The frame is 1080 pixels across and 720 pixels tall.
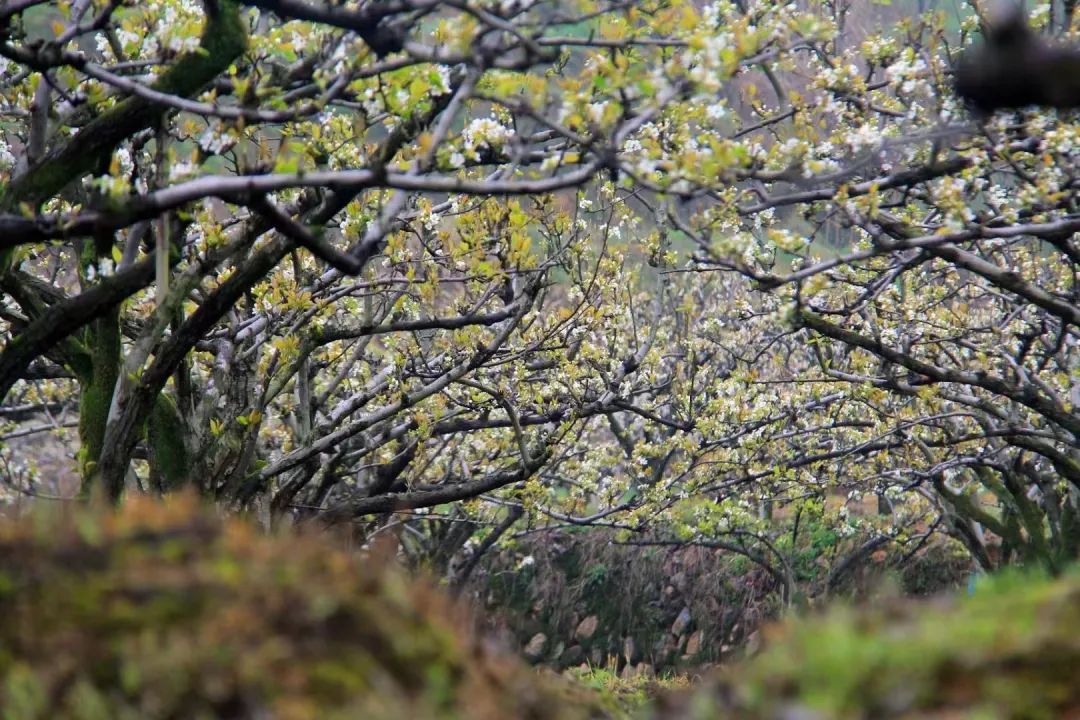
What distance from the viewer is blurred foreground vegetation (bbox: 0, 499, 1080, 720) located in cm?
203

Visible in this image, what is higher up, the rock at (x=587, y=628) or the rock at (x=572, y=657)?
the rock at (x=587, y=628)

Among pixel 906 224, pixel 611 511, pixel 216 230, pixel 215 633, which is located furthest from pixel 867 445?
pixel 215 633

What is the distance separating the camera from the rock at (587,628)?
2255cm

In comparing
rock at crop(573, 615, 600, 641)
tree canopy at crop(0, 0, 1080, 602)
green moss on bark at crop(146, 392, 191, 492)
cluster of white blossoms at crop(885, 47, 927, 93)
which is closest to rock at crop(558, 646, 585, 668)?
rock at crop(573, 615, 600, 641)

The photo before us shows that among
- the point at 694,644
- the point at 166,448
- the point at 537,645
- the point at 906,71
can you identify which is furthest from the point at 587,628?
the point at 906,71

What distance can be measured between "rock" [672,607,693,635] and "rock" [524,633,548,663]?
2.67 meters

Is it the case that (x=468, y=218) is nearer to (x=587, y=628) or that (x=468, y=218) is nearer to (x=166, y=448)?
(x=166, y=448)

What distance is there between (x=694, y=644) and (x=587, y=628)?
2.30 meters

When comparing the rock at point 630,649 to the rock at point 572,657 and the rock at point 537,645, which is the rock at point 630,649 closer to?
the rock at point 572,657

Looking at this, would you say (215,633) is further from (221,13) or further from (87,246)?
(87,246)

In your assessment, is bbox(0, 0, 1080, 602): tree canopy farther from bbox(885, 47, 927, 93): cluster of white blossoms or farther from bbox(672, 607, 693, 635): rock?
bbox(672, 607, 693, 635): rock

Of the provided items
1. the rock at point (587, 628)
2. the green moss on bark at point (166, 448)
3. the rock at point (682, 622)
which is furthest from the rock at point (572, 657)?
the green moss on bark at point (166, 448)

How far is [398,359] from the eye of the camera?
11102 mm

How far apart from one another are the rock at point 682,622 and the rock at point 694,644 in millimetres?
264
